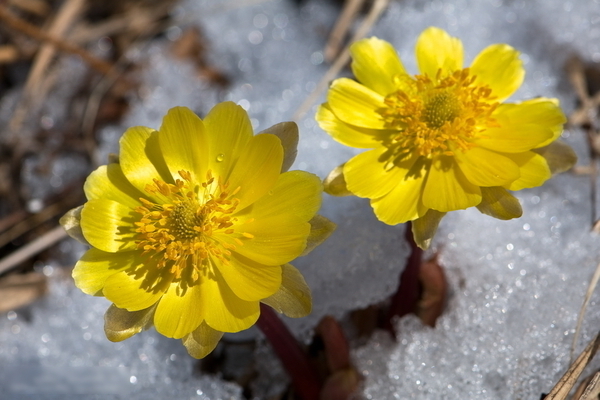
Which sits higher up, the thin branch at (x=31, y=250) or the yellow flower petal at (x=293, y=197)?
the yellow flower petal at (x=293, y=197)

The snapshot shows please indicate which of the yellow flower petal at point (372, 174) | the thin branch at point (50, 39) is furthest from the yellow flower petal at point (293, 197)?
the thin branch at point (50, 39)

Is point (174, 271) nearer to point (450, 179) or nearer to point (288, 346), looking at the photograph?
point (288, 346)

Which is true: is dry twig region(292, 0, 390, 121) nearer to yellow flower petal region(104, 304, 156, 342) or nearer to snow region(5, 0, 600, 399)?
snow region(5, 0, 600, 399)

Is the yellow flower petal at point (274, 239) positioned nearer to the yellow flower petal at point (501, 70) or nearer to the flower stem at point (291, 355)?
the flower stem at point (291, 355)

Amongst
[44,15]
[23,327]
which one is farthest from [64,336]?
[44,15]

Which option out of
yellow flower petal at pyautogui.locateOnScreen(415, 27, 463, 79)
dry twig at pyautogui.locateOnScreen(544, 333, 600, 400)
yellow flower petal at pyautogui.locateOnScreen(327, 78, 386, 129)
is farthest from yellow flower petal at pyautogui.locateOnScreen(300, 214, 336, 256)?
dry twig at pyautogui.locateOnScreen(544, 333, 600, 400)
